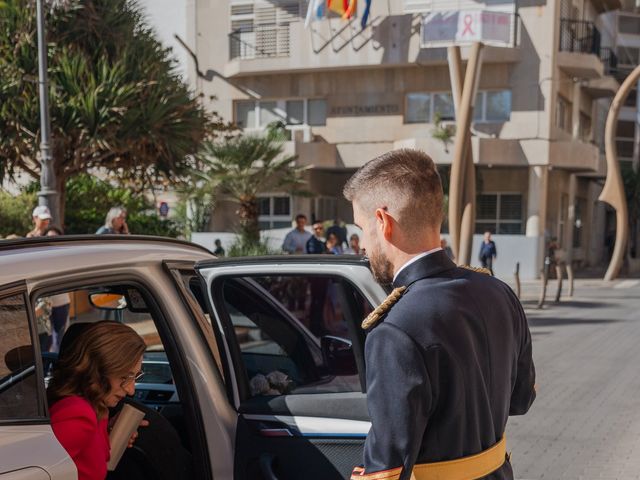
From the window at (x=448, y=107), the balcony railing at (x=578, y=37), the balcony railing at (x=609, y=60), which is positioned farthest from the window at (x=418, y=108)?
the balcony railing at (x=609, y=60)

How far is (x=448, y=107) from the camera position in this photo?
27.9m

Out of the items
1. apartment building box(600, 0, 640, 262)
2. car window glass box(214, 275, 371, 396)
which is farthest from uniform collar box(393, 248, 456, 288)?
apartment building box(600, 0, 640, 262)

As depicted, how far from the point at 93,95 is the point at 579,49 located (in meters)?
19.6

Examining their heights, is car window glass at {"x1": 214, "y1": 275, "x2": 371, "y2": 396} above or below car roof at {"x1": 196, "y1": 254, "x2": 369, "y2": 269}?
below

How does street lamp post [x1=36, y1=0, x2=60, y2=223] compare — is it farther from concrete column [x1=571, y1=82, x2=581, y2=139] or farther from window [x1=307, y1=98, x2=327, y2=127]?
concrete column [x1=571, y1=82, x2=581, y2=139]

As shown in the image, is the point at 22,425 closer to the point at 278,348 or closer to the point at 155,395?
the point at 155,395

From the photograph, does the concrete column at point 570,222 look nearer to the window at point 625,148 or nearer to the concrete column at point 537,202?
the concrete column at point 537,202

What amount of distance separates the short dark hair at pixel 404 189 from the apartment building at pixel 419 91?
80.9ft

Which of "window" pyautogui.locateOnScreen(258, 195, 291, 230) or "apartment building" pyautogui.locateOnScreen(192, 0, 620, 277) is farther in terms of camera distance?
"window" pyautogui.locateOnScreen(258, 195, 291, 230)

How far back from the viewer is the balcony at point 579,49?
27.7m

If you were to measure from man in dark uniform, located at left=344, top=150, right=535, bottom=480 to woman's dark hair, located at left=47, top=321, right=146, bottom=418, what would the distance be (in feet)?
3.30

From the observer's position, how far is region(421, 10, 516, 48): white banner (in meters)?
26.0

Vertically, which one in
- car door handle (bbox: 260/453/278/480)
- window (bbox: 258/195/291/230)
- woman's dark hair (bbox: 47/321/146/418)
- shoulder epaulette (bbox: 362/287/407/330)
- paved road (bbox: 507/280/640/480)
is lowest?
paved road (bbox: 507/280/640/480)

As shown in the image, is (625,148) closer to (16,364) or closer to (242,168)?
(242,168)
